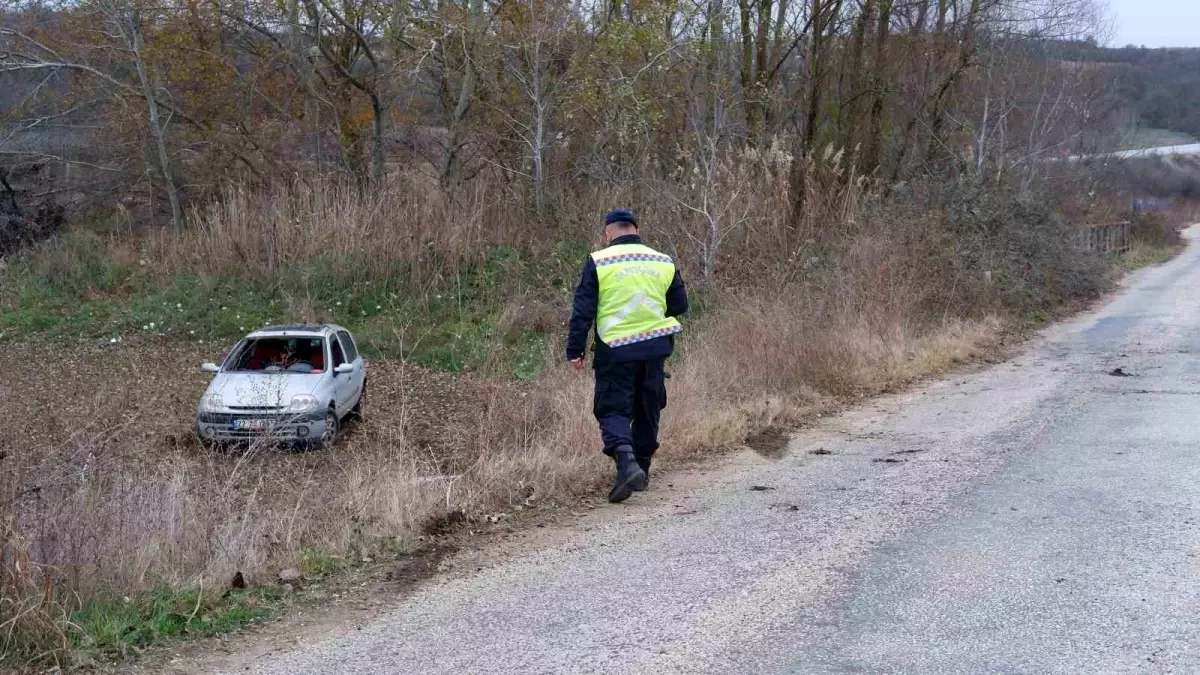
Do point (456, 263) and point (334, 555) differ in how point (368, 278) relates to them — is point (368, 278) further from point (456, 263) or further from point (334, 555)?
point (334, 555)

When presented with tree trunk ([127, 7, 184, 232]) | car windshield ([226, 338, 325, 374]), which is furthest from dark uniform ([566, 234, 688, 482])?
tree trunk ([127, 7, 184, 232])

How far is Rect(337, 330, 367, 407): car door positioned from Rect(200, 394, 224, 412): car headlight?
1.67m

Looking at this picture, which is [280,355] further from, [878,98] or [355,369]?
[878,98]

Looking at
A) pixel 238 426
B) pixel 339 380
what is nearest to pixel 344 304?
pixel 339 380

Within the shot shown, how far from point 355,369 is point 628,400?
7.60 meters

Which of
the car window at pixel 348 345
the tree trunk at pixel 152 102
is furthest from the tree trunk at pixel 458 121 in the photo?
the car window at pixel 348 345

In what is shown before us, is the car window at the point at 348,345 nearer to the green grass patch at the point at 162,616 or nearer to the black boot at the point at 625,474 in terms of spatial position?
the black boot at the point at 625,474

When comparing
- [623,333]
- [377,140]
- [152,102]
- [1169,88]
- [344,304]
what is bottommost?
[344,304]

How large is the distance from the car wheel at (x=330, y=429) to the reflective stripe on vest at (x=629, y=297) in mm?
6083

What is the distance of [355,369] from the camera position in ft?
46.2

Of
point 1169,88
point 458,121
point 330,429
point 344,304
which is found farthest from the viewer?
point 1169,88

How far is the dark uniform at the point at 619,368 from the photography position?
23.4 ft

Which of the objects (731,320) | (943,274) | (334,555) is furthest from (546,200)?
(334,555)

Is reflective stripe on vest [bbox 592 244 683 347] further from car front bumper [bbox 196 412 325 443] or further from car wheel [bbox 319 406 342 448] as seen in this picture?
car wheel [bbox 319 406 342 448]
